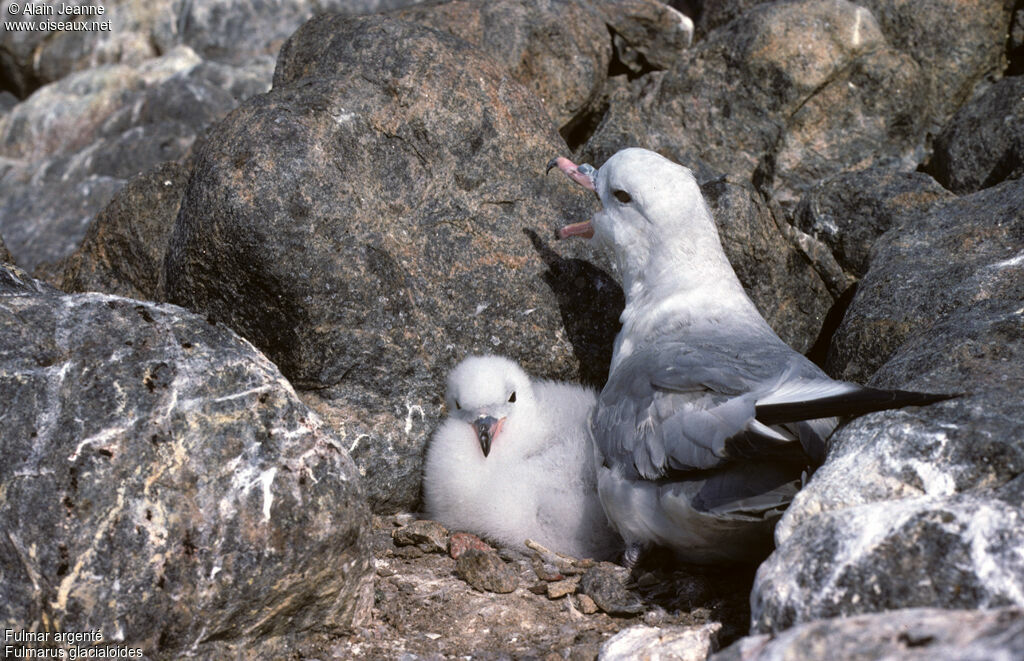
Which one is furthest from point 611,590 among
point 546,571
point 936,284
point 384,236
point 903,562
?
point 936,284

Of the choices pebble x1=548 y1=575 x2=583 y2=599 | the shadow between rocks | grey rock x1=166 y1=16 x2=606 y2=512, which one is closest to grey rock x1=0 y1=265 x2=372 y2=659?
pebble x1=548 y1=575 x2=583 y2=599

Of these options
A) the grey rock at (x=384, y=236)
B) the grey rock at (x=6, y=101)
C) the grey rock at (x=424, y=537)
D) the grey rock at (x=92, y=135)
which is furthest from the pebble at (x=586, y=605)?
the grey rock at (x=6, y=101)

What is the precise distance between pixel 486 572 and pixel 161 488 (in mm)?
1410

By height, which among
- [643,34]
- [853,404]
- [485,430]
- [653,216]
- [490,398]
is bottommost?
[485,430]

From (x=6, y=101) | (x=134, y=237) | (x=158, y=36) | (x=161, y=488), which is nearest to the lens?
(x=161, y=488)

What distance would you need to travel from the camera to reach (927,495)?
3096 millimetres

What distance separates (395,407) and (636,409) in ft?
4.20

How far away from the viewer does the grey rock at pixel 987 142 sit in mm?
6445

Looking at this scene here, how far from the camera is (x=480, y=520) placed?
460 centimetres

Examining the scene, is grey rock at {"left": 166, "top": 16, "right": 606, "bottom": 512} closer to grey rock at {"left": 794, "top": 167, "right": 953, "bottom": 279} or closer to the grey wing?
the grey wing

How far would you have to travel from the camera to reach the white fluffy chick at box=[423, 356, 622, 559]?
14.9 ft

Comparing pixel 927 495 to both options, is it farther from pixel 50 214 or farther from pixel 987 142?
pixel 50 214

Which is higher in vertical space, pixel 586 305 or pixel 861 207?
pixel 861 207

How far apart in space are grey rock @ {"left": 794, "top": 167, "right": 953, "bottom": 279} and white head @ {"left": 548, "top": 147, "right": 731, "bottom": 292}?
1280 mm
